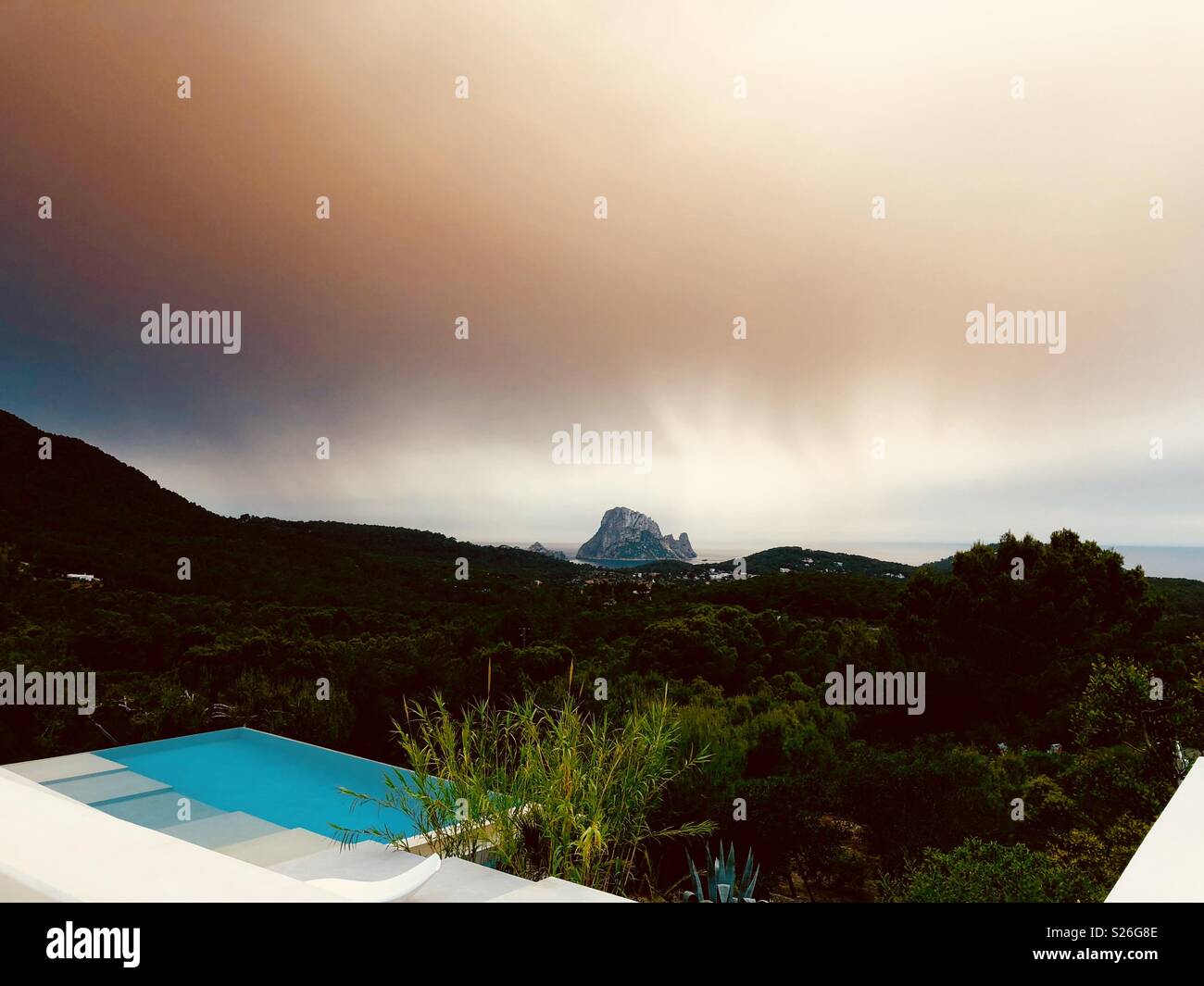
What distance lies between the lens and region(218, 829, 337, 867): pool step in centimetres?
452

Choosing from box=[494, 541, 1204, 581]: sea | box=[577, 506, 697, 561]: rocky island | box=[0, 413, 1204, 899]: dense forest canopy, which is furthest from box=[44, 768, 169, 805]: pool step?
box=[577, 506, 697, 561]: rocky island

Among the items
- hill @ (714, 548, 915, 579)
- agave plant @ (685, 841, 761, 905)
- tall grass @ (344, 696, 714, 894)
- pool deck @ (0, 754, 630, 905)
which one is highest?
pool deck @ (0, 754, 630, 905)

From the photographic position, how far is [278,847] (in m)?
4.75

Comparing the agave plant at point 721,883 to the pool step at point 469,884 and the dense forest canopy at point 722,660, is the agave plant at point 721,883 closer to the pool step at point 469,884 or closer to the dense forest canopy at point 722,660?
the dense forest canopy at point 722,660

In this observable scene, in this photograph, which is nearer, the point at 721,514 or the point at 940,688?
the point at 940,688

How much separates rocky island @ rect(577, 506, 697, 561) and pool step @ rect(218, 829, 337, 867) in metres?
10.6

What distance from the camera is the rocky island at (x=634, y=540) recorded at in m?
15.5

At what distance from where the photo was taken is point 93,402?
1460 centimetres

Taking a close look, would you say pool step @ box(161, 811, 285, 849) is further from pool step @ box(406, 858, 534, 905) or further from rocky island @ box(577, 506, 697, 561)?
rocky island @ box(577, 506, 697, 561)

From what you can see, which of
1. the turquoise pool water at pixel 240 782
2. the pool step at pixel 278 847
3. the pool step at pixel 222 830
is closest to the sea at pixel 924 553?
the turquoise pool water at pixel 240 782

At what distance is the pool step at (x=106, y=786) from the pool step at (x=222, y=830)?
0.98 metres

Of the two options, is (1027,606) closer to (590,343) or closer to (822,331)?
(822,331)
